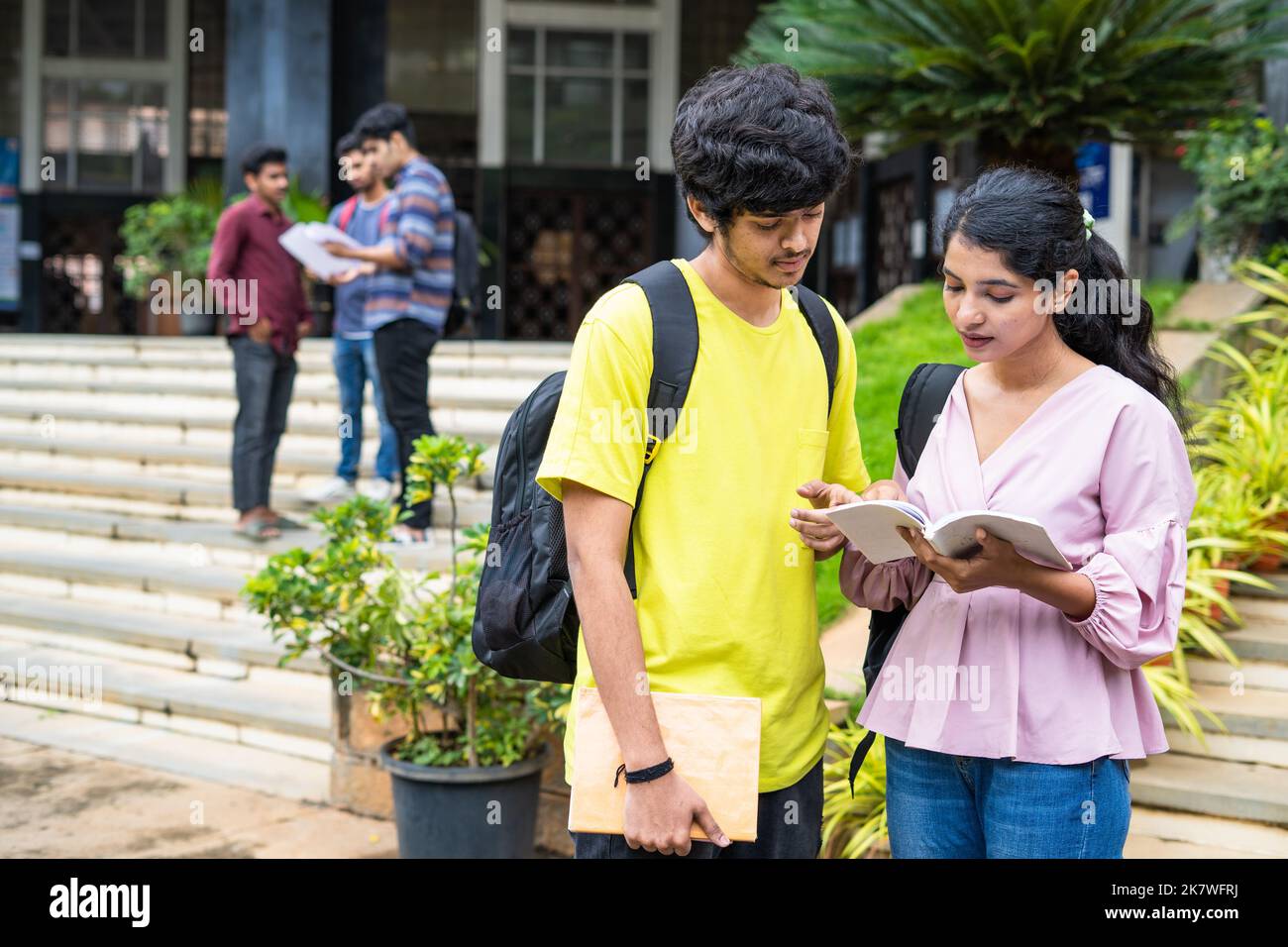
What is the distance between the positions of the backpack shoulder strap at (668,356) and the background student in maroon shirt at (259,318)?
4.91 m

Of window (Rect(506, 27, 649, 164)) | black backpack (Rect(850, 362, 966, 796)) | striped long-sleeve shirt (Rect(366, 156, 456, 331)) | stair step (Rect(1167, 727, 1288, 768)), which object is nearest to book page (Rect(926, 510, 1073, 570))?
black backpack (Rect(850, 362, 966, 796))

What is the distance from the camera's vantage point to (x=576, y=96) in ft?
50.6

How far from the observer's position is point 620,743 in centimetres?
197

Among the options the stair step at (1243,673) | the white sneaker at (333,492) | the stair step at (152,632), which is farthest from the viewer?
the white sneaker at (333,492)

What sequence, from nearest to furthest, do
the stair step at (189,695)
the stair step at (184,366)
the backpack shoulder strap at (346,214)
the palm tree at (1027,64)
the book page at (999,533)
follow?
the book page at (999,533)
the stair step at (189,695)
the palm tree at (1027,64)
the backpack shoulder strap at (346,214)
the stair step at (184,366)

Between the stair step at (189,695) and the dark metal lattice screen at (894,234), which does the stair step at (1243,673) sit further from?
the dark metal lattice screen at (894,234)

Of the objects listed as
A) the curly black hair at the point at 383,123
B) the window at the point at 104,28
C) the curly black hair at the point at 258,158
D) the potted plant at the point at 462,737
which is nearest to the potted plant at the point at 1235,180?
the curly black hair at the point at 383,123

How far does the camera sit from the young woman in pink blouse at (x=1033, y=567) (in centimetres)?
203

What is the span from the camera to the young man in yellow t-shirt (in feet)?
6.41

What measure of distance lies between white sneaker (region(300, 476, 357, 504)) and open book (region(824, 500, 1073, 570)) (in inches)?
217

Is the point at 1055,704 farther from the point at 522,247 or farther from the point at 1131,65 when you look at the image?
the point at 522,247

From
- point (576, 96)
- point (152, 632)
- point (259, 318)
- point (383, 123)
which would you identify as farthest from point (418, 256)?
point (576, 96)

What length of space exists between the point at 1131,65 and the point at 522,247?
31.4 feet
